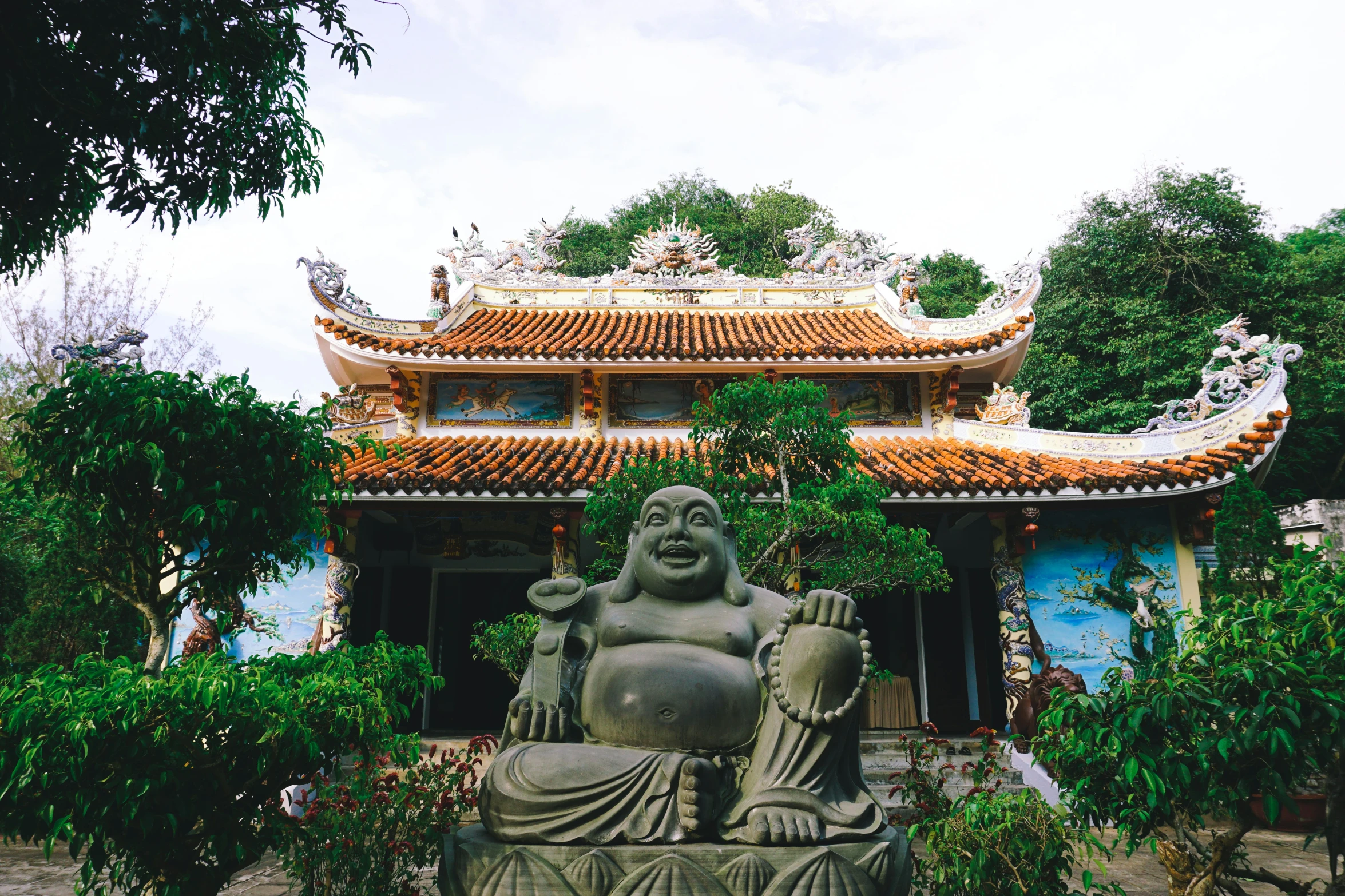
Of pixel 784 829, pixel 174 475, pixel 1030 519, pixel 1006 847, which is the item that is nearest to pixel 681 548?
pixel 784 829

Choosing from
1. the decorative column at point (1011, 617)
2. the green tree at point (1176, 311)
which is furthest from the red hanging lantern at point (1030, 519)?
the green tree at point (1176, 311)

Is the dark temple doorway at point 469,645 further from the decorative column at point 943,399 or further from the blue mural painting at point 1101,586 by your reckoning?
the blue mural painting at point 1101,586

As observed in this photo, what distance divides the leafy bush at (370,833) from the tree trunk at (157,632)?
3.53 feet

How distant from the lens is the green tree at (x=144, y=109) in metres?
4.23

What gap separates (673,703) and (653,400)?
25.8 feet

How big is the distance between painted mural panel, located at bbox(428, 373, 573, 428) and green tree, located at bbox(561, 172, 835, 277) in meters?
14.0

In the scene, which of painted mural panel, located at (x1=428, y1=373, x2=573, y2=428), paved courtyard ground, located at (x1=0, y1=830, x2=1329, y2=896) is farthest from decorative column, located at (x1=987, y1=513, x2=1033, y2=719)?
painted mural panel, located at (x1=428, y1=373, x2=573, y2=428)

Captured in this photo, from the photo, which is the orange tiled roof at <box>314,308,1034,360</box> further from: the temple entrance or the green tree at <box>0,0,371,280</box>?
the green tree at <box>0,0,371,280</box>

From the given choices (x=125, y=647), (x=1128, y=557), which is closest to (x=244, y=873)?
(x=125, y=647)

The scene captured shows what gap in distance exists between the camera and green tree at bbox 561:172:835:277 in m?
25.5

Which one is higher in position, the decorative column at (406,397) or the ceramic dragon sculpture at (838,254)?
the ceramic dragon sculpture at (838,254)

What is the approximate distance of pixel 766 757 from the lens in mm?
3342

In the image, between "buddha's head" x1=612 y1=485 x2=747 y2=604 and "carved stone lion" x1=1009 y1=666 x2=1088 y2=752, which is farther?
"carved stone lion" x1=1009 y1=666 x2=1088 y2=752

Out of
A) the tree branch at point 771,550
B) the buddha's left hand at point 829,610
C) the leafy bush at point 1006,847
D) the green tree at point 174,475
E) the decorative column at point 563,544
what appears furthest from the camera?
the decorative column at point 563,544
